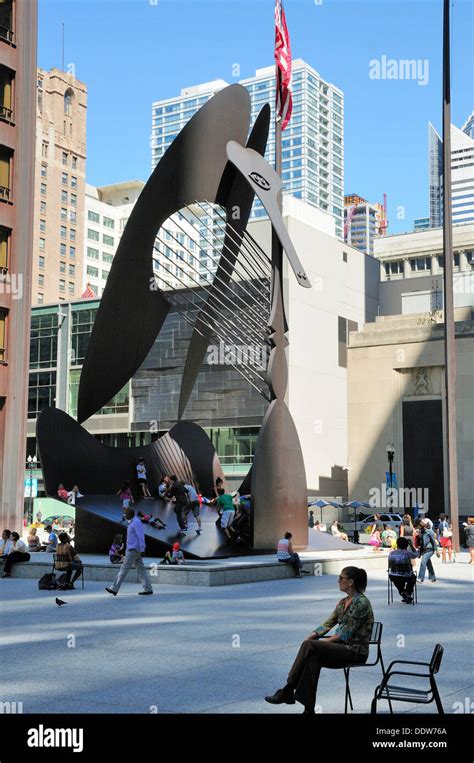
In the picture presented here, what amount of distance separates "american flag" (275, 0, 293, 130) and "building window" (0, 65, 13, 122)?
12.9 m

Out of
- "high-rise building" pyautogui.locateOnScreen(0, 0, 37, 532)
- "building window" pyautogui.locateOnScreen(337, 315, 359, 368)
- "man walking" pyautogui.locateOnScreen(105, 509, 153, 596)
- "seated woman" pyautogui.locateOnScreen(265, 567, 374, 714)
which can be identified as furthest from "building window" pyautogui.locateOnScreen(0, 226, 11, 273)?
"building window" pyautogui.locateOnScreen(337, 315, 359, 368)

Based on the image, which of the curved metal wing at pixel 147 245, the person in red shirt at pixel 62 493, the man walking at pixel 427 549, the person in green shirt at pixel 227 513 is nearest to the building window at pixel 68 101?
the curved metal wing at pixel 147 245

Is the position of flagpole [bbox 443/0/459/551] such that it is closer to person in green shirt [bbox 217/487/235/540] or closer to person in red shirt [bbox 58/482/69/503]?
person in green shirt [bbox 217/487/235/540]

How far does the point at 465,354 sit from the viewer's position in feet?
193

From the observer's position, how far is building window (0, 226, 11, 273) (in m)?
34.4


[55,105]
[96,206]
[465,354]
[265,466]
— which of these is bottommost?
[265,466]

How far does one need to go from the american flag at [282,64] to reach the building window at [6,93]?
12947 mm

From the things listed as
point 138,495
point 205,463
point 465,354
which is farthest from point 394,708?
point 465,354

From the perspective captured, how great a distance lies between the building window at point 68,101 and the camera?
360ft

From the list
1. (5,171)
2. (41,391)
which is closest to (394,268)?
(41,391)

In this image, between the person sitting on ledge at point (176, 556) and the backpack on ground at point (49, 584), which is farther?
the person sitting on ledge at point (176, 556)

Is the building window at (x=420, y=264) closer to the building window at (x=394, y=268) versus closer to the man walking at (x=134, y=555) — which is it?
the building window at (x=394, y=268)
